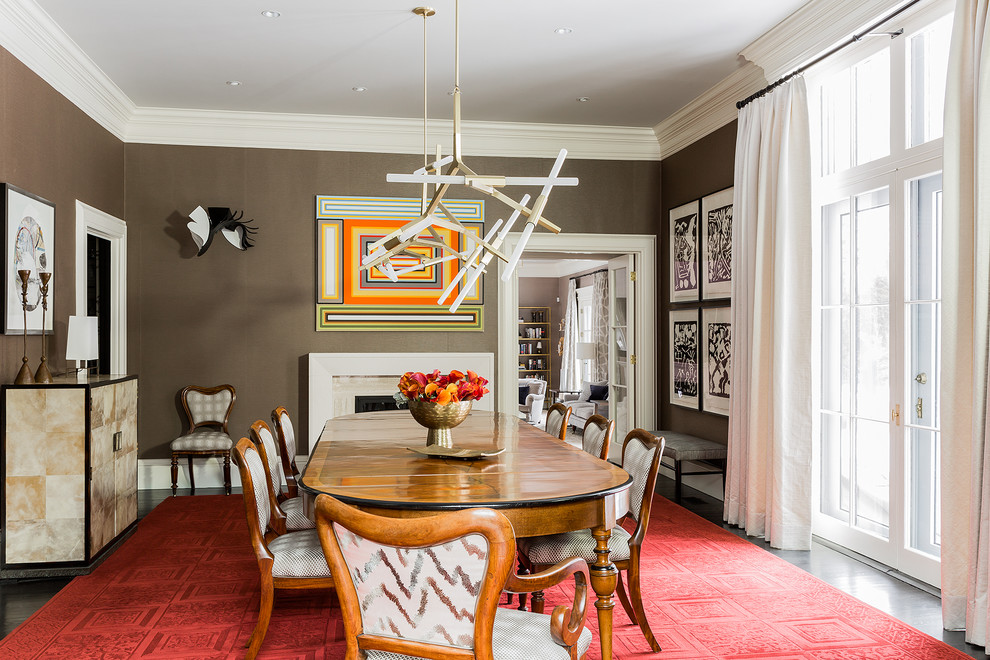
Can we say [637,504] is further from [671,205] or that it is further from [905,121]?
[671,205]

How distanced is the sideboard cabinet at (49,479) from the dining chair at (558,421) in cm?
248

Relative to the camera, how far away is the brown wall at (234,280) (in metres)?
5.90

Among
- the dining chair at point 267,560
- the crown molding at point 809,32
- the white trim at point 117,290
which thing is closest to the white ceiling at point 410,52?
the crown molding at point 809,32

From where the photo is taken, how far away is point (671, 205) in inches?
250

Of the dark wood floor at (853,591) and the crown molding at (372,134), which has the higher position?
the crown molding at (372,134)

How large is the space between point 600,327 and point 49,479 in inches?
286

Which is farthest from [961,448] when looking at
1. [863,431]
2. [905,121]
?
[905,121]

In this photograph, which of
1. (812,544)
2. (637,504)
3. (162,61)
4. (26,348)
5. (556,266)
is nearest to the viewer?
(637,504)

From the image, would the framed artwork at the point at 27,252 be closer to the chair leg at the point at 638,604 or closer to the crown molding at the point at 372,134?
the crown molding at the point at 372,134

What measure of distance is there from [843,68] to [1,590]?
523 centimetres

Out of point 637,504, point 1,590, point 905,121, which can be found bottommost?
point 1,590

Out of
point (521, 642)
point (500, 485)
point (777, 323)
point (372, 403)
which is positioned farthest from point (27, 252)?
point (777, 323)

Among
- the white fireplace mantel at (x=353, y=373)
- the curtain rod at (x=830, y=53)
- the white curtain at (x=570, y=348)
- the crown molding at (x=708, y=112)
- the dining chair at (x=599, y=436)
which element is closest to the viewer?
the dining chair at (x=599, y=436)

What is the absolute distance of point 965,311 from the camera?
304 centimetres
